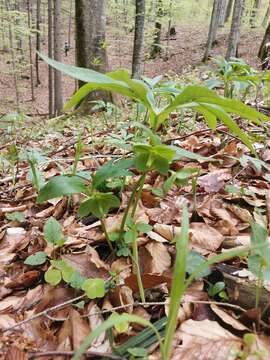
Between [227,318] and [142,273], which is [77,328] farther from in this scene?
[227,318]

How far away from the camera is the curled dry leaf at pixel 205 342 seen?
750mm

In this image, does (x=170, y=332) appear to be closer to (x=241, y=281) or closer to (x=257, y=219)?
(x=241, y=281)

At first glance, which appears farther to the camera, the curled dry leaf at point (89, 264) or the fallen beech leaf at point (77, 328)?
the curled dry leaf at point (89, 264)

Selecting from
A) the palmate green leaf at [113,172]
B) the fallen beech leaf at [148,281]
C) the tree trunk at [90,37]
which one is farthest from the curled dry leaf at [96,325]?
the tree trunk at [90,37]

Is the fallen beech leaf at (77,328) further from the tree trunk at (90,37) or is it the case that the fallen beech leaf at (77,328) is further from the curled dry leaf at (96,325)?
the tree trunk at (90,37)

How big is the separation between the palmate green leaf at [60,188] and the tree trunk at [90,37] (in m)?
4.59

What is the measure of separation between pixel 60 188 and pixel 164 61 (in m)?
17.9

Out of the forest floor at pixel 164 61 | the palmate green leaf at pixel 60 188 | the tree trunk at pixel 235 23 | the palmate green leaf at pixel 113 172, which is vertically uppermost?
the tree trunk at pixel 235 23

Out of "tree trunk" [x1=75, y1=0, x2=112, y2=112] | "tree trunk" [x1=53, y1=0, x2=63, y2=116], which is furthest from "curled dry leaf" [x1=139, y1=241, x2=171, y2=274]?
"tree trunk" [x1=53, y1=0, x2=63, y2=116]

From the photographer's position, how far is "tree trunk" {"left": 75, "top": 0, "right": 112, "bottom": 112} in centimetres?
555

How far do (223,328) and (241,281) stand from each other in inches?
5.7

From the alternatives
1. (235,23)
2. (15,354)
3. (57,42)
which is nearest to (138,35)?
(235,23)

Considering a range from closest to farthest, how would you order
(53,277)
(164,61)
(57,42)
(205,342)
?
(205,342) → (53,277) → (57,42) → (164,61)

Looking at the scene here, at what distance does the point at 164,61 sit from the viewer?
17688mm
